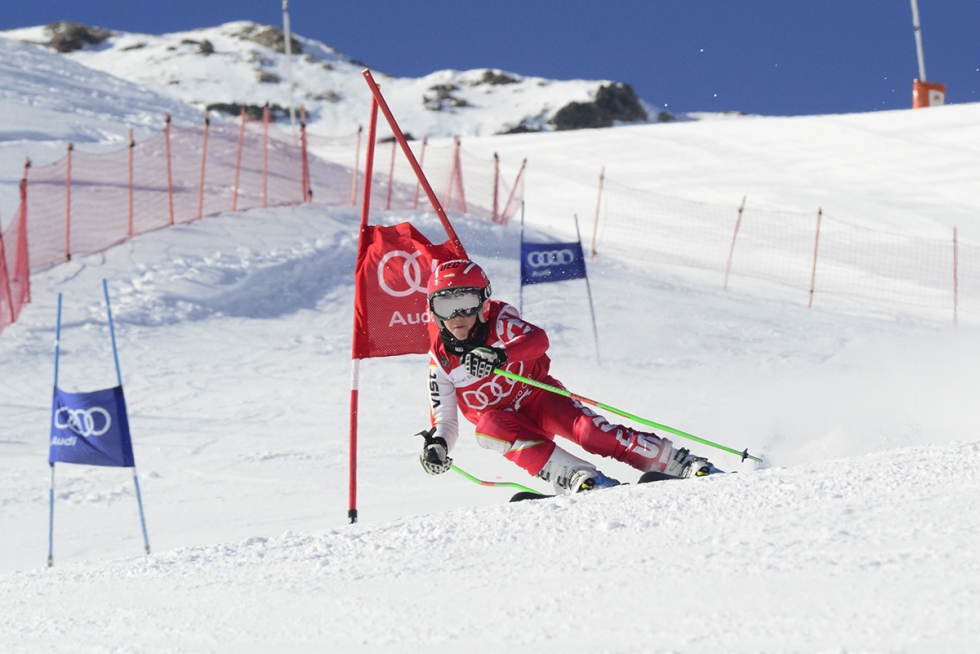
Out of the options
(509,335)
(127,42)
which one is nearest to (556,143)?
(509,335)

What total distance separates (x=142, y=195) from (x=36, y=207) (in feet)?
7.43

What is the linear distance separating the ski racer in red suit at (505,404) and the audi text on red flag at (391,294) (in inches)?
24.7

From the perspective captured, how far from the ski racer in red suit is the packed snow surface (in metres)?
0.98

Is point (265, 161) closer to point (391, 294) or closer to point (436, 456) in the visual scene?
point (391, 294)

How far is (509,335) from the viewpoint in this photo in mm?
5430

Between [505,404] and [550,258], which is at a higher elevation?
[505,404]

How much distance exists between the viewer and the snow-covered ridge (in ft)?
186

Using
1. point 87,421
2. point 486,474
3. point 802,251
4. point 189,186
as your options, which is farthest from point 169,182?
point 802,251

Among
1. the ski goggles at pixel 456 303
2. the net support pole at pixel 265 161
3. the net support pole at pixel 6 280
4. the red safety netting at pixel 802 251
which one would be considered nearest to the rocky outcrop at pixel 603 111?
the red safety netting at pixel 802 251

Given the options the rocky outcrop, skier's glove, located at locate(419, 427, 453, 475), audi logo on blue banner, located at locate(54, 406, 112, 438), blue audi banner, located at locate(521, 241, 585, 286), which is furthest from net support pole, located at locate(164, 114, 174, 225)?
the rocky outcrop

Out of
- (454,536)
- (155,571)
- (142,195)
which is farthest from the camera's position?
(142,195)

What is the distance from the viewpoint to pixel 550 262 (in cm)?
1255

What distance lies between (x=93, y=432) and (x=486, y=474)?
118 inches

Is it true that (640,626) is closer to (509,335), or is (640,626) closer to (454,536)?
(454,536)
